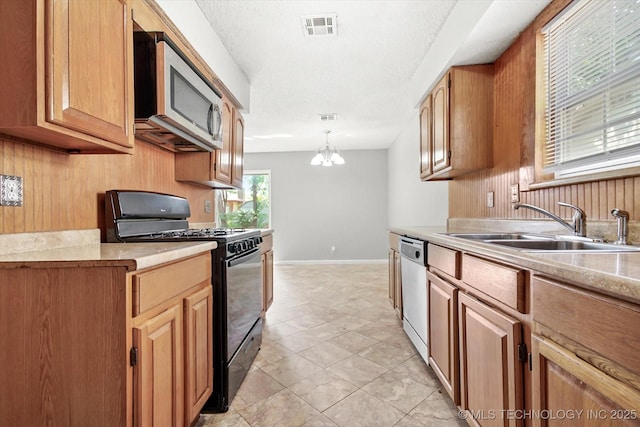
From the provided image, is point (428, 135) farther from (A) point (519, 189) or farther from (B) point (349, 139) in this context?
(B) point (349, 139)

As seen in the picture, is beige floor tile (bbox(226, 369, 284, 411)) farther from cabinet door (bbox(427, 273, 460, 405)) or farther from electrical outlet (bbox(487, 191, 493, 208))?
electrical outlet (bbox(487, 191, 493, 208))

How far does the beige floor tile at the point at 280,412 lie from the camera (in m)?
1.56

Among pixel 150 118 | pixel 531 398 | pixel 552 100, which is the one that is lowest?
pixel 531 398

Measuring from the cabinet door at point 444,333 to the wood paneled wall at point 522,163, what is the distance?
2.45ft

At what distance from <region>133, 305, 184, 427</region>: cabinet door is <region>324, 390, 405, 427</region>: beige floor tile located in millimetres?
767

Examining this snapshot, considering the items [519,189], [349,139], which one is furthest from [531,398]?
[349,139]

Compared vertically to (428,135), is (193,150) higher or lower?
lower

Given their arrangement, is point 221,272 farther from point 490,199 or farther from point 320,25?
point 490,199

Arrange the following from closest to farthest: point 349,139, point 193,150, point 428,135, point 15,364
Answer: point 15,364, point 193,150, point 428,135, point 349,139

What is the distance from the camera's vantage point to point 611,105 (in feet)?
4.51

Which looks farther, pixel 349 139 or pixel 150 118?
pixel 349 139

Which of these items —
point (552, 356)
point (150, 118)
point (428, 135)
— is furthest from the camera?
point (428, 135)

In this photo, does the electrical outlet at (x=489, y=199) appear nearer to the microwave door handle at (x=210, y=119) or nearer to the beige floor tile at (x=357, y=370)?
the beige floor tile at (x=357, y=370)

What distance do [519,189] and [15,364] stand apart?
99.6 inches
